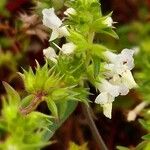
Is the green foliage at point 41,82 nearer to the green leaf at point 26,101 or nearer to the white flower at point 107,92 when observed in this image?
the green leaf at point 26,101

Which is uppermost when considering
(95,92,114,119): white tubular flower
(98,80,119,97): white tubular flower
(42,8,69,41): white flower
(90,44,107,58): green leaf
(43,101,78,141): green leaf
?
(42,8,69,41): white flower

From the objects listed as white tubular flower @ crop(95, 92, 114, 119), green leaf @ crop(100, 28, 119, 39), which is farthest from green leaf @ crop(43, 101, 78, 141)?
green leaf @ crop(100, 28, 119, 39)

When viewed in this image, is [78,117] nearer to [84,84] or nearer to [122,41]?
[122,41]

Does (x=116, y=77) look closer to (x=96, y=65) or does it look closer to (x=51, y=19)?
(x=96, y=65)

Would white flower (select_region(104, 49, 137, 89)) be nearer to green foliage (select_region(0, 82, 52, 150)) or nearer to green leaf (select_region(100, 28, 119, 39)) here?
green leaf (select_region(100, 28, 119, 39))

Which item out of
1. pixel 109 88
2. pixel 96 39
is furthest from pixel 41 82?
pixel 96 39

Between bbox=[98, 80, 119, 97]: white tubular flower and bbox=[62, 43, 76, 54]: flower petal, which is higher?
bbox=[62, 43, 76, 54]: flower petal
